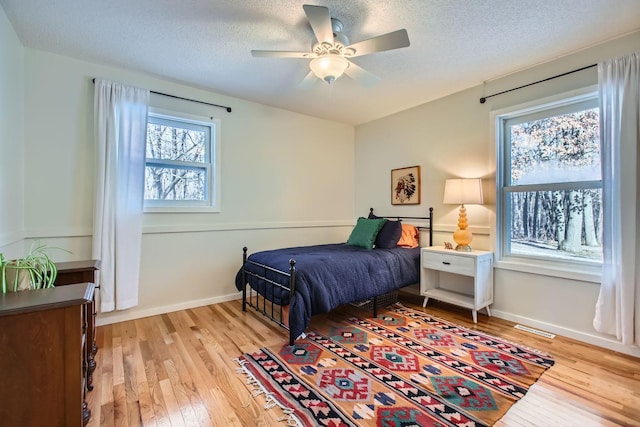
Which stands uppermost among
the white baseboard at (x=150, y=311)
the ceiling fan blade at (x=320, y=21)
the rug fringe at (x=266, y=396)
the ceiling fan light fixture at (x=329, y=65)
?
the ceiling fan blade at (x=320, y=21)

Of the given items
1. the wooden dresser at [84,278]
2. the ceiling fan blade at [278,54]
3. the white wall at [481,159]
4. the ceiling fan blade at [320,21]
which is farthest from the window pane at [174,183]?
the white wall at [481,159]

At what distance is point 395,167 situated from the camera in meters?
4.15

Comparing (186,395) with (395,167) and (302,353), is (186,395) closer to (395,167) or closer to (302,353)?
(302,353)

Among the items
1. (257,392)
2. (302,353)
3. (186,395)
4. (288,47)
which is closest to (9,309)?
(186,395)

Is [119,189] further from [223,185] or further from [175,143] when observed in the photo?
[223,185]

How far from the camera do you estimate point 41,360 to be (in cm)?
→ 125

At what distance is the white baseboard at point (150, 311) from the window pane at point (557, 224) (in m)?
3.30

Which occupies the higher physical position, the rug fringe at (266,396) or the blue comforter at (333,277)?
the blue comforter at (333,277)

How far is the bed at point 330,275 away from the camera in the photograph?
248cm

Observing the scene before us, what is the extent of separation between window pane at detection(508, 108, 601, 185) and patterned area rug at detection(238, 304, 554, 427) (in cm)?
160

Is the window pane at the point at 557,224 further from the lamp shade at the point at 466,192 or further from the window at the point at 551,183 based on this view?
the lamp shade at the point at 466,192

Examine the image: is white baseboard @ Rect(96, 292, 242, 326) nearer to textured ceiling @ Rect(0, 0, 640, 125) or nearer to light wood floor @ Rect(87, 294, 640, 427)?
light wood floor @ Rect(87, 294, 640, 427)

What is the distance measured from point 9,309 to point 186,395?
1048 mm

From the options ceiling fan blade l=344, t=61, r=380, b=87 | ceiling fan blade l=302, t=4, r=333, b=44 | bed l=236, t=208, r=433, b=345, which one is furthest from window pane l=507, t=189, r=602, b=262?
ceiling fan blade l=302, t=4, r=333, b=44
